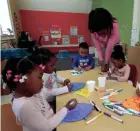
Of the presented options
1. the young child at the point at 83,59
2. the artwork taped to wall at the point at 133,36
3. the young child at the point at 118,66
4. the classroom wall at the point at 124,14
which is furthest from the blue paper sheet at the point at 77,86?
the classroom wall at the point at 124,14

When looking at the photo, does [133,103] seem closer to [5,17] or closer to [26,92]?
[26,92]

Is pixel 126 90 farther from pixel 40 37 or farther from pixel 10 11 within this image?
pixel 40 37

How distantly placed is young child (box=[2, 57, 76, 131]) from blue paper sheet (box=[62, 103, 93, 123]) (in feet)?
0.16

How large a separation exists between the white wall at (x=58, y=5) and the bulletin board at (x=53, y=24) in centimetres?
12

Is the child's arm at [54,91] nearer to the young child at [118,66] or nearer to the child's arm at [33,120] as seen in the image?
the child's arm at [33,120]

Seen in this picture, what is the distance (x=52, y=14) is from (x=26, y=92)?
4.23 meters

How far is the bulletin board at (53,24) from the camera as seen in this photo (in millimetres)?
4469

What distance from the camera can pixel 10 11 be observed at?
3.29 meters

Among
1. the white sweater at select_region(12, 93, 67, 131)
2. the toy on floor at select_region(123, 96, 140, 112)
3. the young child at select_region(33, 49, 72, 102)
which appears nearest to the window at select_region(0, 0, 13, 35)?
the young child at select_region(33, 49, 72, 102)

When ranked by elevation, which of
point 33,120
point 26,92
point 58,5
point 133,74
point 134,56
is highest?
point 58,5

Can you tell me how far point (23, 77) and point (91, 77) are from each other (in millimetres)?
903

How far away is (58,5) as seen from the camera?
448 cm

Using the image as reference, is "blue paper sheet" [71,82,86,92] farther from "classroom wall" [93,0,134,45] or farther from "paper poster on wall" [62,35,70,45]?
"paper poster on wall" [62,35,70,45]

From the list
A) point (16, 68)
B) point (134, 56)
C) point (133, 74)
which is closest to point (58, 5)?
point (134, 56)
